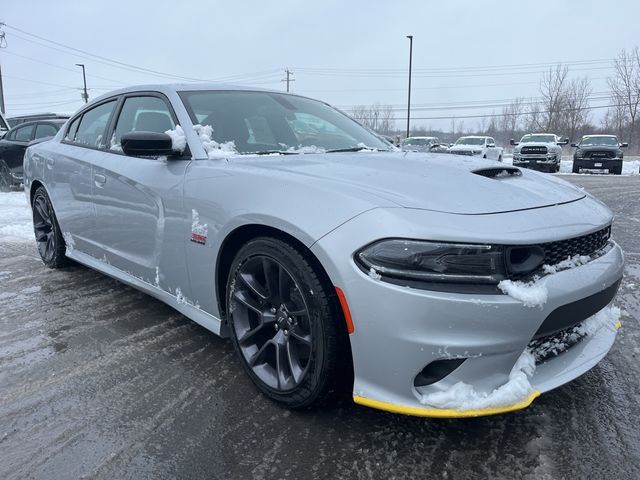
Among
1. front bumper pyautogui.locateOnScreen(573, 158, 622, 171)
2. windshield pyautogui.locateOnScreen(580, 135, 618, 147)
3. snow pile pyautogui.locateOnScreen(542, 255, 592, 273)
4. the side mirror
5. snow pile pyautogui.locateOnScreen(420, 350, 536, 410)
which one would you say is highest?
the side mirror

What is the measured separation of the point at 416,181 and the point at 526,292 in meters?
0.66

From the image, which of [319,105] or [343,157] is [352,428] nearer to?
[343,157]

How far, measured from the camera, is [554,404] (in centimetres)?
217

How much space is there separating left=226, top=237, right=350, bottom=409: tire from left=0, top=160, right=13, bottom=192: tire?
32.9 ft

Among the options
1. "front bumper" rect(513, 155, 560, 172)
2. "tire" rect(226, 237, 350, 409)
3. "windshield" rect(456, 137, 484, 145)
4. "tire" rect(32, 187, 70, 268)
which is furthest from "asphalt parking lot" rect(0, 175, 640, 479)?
"windshield" rect(456, 137, 484, 145)

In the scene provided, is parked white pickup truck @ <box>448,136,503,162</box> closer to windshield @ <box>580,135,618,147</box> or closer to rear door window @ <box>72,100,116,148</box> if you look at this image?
windshield @ <box>580,135,618,147</box>

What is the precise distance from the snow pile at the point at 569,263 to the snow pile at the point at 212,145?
5.47 feet

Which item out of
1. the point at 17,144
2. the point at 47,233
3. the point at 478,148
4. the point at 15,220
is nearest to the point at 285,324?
the point at 47,233

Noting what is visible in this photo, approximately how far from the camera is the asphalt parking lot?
70.7 inches

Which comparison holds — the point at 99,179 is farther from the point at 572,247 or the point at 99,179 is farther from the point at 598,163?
the point at 598,163

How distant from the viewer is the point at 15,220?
23.2ft

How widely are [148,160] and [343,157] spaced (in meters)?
1.21

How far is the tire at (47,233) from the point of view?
4230mm

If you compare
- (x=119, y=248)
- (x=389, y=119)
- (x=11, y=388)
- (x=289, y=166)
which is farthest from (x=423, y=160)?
(x=389, y=119)
